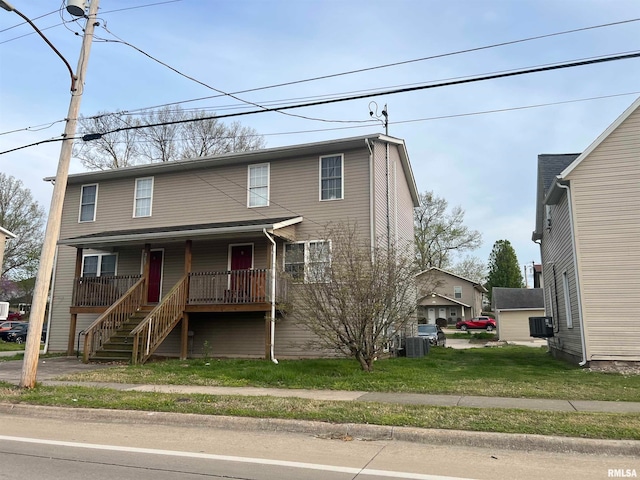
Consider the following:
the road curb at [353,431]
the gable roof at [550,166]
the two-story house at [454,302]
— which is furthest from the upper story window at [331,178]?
the two-story house at [454,302]

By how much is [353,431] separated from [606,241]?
9413mm

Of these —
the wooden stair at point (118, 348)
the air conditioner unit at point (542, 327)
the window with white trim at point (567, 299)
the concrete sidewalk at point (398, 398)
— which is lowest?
the concrete sidewalk at point (398, 398)

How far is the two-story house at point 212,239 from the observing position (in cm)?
1542

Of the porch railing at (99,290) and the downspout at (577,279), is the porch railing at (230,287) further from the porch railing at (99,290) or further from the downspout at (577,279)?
the downspout at (577,279)

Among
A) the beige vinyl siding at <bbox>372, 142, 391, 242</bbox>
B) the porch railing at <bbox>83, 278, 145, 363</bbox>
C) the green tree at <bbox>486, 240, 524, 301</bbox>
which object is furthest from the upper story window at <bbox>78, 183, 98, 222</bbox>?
the green tree at <bbox>486, 240, 524, 301</bbox>

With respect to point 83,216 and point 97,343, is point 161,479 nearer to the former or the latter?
point 97,343

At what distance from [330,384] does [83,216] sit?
1481 cm

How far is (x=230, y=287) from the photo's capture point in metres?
16.2

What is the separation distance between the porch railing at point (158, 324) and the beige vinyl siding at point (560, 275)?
1156cm

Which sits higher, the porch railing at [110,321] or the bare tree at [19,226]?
the bare tree at [19,226]

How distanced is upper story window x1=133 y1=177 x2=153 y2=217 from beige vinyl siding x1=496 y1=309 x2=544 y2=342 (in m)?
25.3

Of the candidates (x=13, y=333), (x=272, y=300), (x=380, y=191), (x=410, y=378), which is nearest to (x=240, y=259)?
(x=272, y=300)

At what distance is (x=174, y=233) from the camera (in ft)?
51.9

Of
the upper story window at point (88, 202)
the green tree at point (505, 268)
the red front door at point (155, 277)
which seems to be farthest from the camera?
the green tree at point (505, 268)
